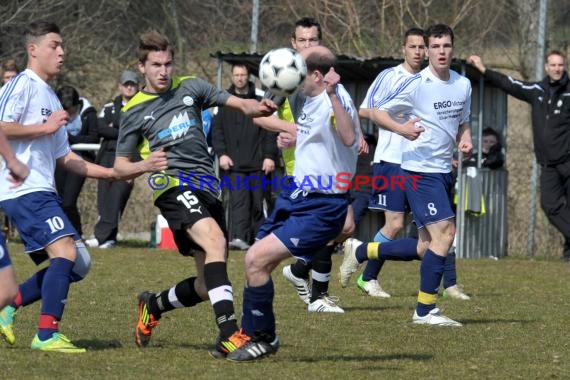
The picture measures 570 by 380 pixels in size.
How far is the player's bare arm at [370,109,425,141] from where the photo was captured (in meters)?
8.44

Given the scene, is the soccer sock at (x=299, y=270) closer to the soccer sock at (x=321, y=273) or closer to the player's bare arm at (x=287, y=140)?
the soccer sock at (x=321, y=273)

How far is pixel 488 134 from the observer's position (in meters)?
16.2

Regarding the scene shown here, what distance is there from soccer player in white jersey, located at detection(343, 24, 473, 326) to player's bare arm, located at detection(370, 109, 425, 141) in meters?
0.01

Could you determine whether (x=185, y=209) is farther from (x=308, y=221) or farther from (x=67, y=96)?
(x=67, y=96)

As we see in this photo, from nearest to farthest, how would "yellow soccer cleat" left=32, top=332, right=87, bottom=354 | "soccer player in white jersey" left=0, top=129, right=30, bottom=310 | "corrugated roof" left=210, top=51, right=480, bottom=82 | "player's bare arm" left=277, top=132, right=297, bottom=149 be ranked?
"soccer player in white jersey" left=0, top=129, right=30, bottom=310 → "yellow soccer cleat" left=32, top=332, right=87, bottom=354 → "player's bare arm" left=277, top=132, right=297, bottom=149 → "corrugated roof" left=210, top=51, right=480, bottom=82

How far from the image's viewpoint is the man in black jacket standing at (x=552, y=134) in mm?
14680

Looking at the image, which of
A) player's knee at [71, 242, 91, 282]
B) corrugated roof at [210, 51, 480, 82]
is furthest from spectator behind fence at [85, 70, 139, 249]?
player's knee at [71, 242, 91, 282]

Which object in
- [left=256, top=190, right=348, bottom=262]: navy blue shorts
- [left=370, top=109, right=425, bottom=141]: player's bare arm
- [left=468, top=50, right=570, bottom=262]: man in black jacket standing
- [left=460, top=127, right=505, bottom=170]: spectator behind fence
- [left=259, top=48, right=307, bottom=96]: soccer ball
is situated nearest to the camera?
[left=259, top=48, right=307, bottom=96]: soccer ball

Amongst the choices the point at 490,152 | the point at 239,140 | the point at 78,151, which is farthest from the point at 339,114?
the point at 78,151

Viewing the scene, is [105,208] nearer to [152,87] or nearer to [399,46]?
[399,46]

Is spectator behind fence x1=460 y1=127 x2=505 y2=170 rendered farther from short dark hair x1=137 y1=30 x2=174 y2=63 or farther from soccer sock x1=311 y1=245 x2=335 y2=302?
short dark hair x1=137 y1=30 x2=174 y2=63

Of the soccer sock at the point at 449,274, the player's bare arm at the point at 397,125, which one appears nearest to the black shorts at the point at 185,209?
the player's bare arm at the point at 397,125

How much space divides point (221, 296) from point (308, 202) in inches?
29.0

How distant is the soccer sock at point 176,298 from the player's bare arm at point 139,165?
78cm
